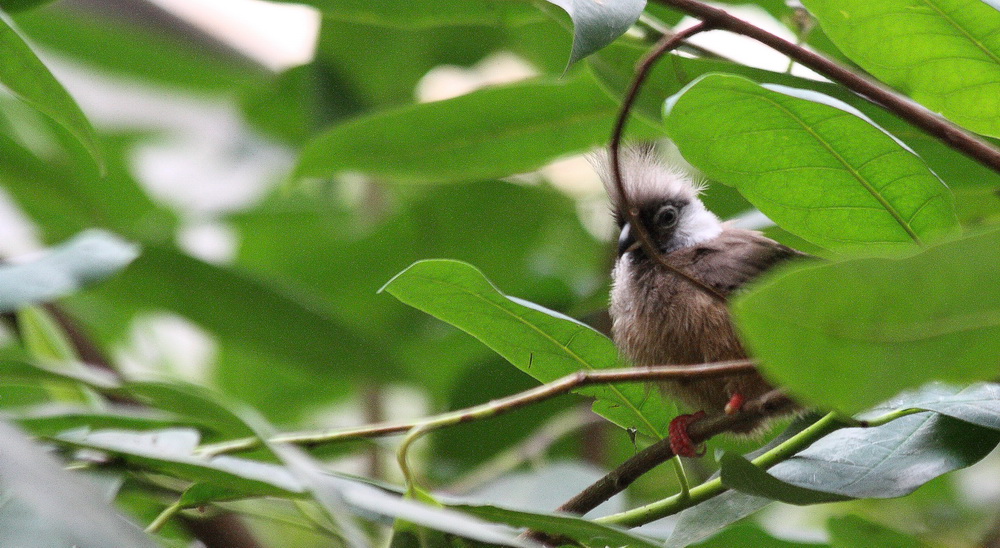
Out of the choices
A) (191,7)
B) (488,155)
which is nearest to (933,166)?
(488,155)

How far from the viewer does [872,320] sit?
0.77 metres

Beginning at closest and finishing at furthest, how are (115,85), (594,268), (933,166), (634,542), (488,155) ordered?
(634,542) → (933,166) → (488,155) → (594,268) → (115,85)

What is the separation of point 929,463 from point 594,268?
181cm

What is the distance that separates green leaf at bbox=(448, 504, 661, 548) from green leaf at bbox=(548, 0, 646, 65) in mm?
520

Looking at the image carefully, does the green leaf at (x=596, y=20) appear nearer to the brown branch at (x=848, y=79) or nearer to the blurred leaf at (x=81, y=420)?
Answer: the brown branch at (x=848, y=79)

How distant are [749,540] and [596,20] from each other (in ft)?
2.71

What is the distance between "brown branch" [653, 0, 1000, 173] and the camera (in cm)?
115

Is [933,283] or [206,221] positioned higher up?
[933,283]

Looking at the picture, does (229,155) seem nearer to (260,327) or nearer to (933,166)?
(260,327)

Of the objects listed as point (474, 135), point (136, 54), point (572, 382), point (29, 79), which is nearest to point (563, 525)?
point (572, 382)

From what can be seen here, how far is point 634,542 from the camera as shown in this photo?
105 centimetres

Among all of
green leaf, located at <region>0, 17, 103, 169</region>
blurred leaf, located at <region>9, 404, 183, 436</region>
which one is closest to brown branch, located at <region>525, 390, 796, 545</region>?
blurred leaf, located at <region>9, 404, 183, 436</region>

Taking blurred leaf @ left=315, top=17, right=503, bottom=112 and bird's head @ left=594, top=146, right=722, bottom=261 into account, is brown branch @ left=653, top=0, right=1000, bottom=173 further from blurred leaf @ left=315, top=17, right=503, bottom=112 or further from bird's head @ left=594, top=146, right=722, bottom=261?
blurred leaf @ left=315, top=17, right=503, bottom=112

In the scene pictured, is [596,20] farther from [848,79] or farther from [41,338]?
[41,338]
